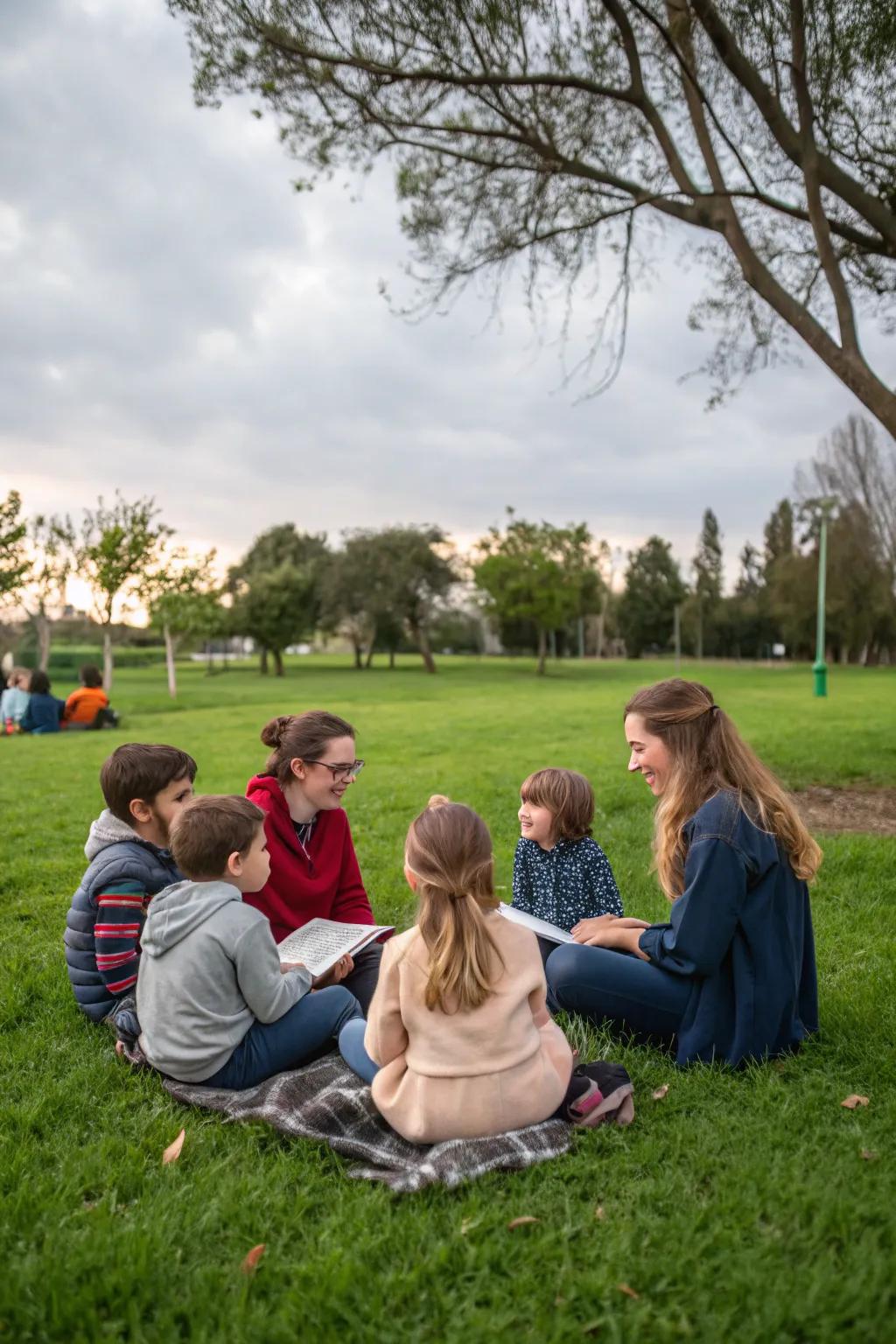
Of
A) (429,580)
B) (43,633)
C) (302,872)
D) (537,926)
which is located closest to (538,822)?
(537,926)

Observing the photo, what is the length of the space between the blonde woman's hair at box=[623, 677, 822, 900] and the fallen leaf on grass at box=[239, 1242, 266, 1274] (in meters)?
1.87

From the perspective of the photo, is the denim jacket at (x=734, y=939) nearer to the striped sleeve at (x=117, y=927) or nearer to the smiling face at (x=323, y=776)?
the smiling face at (x=323, y=776)

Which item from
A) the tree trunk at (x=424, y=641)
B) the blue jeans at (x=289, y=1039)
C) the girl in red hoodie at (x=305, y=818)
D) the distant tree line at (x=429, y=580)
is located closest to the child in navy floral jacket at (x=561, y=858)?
the girl in red hoodie at (x=305, y=818)

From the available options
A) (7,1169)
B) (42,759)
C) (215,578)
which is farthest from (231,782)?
(215,578)

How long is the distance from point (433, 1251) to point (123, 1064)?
1678mm

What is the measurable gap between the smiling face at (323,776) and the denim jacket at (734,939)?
1517 mm

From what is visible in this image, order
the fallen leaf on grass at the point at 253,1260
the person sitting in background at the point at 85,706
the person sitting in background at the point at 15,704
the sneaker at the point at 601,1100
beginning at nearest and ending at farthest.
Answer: the fallen leaf on grass at the point at 253,1260, the sneaker at the point at 601,1100, the person sitting in background at the point at 15,704, the person sitting in background at the point at 85,706

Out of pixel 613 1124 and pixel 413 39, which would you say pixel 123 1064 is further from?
pixel 413 39

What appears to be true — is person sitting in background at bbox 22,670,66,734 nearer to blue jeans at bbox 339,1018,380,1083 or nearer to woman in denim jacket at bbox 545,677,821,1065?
blue jeans at bbox 339,1018,380,1083

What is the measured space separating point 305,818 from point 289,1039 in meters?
1.16

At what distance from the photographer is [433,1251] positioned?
2281 mm

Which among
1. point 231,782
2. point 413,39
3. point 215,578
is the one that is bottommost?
point 231,782

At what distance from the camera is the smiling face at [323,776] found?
405cm

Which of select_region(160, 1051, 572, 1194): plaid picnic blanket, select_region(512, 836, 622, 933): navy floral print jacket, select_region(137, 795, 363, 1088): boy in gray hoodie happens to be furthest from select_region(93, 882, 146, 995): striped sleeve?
select_region(512, 836, 622, 933): navy floral print jacket
